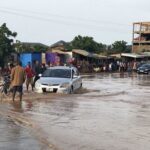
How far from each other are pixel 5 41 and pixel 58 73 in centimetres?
2966

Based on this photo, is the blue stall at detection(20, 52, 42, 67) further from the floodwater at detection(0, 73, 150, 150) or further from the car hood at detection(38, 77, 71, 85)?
the floodwater at detection(0, 73, 150, 150)

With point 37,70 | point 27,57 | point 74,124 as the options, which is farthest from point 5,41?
point 74,124

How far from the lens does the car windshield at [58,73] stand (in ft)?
81.8

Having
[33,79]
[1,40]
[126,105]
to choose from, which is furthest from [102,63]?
[126,105]

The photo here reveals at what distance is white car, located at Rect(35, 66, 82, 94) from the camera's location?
23734 millimetres

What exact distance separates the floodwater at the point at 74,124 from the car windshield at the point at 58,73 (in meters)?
3.79

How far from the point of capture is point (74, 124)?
13.9m

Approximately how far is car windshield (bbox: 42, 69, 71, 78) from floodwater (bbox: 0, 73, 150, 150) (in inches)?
149

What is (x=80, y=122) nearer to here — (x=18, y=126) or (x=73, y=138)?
(x=18, y=126)

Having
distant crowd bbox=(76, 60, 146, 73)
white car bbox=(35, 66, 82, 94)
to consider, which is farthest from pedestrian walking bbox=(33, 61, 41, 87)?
Answer: distant crowd bbox=(76, 60, 146, 73)

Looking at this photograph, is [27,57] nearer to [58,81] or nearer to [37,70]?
[37,70]

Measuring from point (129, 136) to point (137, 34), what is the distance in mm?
82545

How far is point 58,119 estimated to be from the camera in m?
15.0

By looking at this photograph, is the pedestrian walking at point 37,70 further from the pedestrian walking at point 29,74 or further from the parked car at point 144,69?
the parked car at point 144,69
